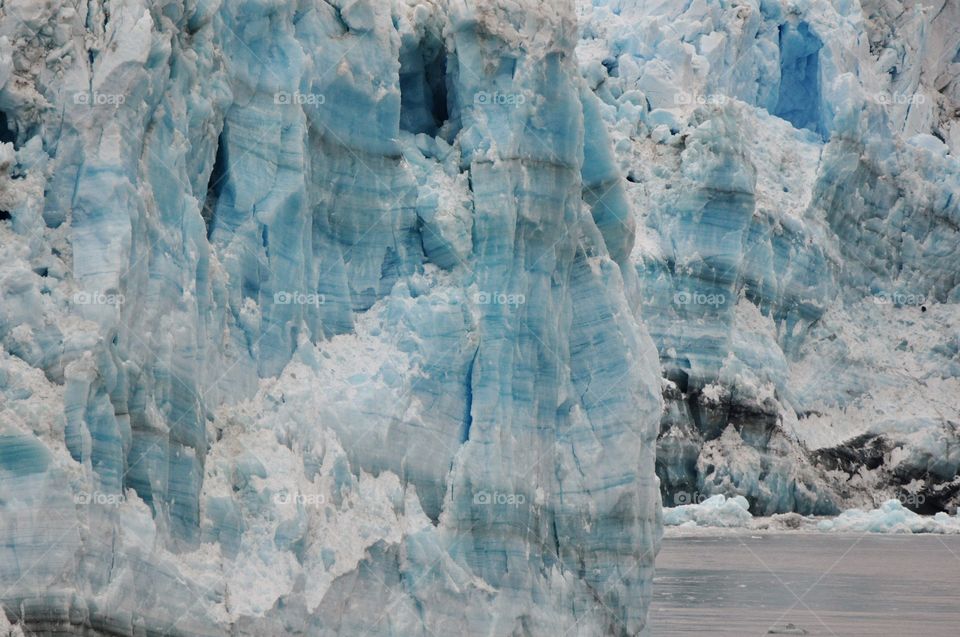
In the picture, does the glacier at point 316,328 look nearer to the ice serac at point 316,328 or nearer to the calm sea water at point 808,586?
the ice serac at point 316,328

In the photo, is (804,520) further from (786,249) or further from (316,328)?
(316,328)

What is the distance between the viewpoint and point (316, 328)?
1285 cm

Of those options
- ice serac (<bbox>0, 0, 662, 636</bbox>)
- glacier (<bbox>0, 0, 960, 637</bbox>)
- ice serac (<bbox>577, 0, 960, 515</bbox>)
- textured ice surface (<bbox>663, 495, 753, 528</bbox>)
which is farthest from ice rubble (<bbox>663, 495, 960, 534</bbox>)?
ice serac (<bbox>0, 0, 662, 636</bbox>)

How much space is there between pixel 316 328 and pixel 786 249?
26743 millimetres

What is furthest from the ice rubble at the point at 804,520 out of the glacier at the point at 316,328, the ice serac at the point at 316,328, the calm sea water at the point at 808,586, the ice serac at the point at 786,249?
the ice serac at the point at 316,328

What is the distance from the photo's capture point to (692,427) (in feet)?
117

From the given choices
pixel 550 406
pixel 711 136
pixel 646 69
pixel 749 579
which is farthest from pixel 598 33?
pixel 550 406

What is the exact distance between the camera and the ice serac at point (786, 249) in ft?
117

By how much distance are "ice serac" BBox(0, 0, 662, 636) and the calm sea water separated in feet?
22.8

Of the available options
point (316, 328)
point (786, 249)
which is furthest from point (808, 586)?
point (316, 328)

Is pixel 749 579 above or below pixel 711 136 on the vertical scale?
below

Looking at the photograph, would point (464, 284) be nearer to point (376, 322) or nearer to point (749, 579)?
point (376, 322)

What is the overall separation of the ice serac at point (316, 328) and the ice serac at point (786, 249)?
20160mm

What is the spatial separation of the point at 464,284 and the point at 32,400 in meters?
4.64
